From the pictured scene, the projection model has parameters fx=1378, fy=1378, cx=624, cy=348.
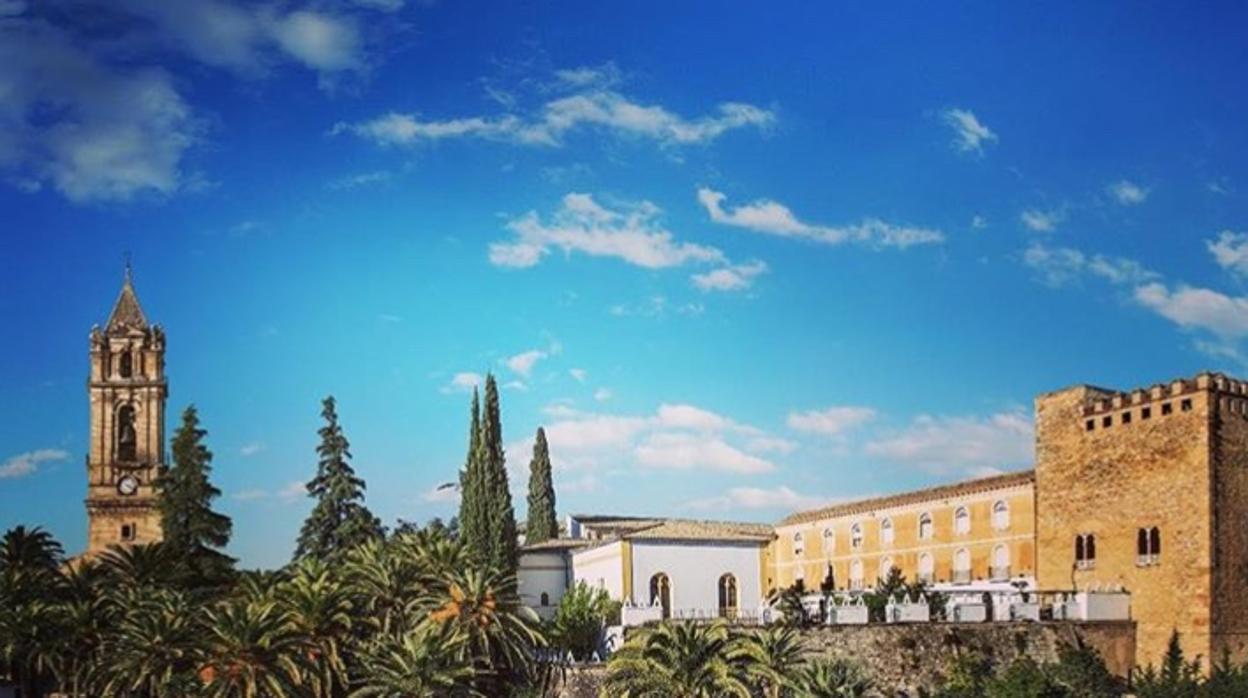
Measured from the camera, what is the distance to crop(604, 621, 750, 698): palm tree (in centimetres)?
3641

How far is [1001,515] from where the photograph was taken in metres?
49.4

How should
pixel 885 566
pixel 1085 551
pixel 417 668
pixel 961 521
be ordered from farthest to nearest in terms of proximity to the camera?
pixel 885 566, pixel 961 521, pixel 1085 551, pixel 417 668

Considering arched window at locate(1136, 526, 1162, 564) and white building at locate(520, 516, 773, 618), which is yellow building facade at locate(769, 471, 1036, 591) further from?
white building at locate(520, 516, 773, 618)

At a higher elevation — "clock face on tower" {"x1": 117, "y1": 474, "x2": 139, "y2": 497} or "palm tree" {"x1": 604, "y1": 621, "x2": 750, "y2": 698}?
"clock face on tower" {"x1": 117, "y1": 474, "x2": 139, "y2": 497}

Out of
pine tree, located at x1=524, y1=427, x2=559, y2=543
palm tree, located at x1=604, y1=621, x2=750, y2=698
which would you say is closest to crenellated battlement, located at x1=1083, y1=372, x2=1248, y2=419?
palm tree, located at x1=604, y1=621, x2=750, y2=698

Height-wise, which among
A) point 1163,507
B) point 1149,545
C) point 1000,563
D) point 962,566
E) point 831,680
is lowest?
point 831,680

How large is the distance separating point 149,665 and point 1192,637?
99.8ft

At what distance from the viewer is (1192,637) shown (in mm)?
40969

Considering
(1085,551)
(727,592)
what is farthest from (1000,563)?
(727,592)

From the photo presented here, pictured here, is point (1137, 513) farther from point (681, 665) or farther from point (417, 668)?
point (417, 668)

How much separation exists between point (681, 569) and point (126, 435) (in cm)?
3276

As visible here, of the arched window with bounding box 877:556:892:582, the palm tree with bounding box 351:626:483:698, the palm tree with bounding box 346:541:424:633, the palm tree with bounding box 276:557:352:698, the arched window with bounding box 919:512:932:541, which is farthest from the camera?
the arched window with bounding box 877:556:892:582

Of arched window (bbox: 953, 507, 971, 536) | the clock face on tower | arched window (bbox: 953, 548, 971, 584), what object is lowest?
arched window (bbox: 953, 548, 971, 584)

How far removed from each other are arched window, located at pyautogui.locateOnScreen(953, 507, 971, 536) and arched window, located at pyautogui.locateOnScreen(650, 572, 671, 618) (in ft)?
37.1
